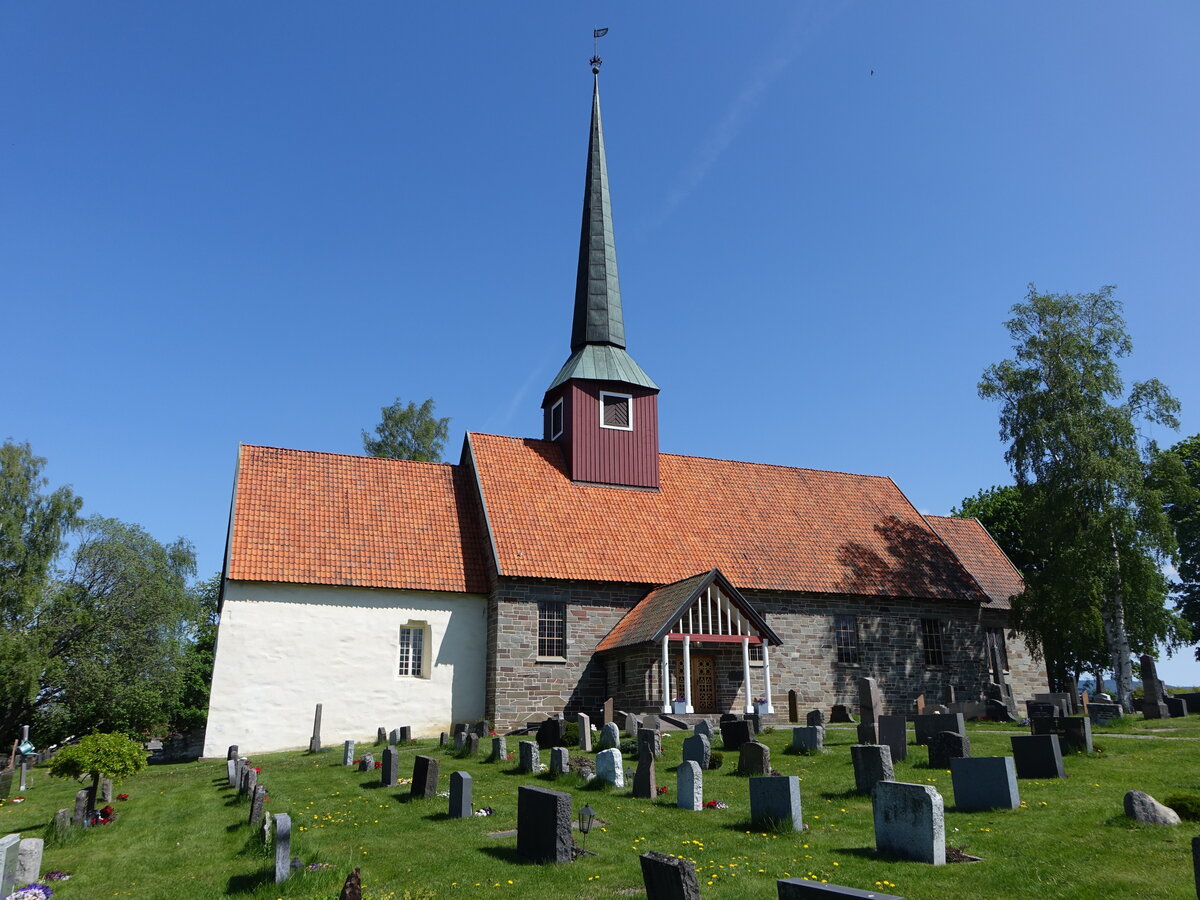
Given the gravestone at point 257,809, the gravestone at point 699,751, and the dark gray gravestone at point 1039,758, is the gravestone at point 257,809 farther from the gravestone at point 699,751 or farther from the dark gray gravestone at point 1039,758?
the dark gray gravestone at point 1039,758

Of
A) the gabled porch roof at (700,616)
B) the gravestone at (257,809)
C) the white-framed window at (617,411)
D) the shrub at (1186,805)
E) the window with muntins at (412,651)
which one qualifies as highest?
the white-framed window at (617,411)

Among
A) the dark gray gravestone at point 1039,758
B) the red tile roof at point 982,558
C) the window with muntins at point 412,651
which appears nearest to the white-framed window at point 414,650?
the window with muntins at point 412,651

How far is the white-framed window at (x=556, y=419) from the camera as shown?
29.7 m

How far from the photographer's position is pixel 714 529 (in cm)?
2809

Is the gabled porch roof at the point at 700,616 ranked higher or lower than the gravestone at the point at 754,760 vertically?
higher

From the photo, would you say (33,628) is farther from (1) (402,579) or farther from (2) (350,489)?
(1) (402,579)

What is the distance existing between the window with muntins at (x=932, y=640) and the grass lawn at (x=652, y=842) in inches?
495

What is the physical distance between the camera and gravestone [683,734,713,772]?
14297mm

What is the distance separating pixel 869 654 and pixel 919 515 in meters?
7.27

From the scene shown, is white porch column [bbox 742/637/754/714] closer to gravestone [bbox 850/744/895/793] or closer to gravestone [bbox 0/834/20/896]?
gravestone [bbox 850/744/895/793]

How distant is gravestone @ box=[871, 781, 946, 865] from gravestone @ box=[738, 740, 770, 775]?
4772 mm

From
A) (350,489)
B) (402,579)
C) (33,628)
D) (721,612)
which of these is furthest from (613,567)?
(33,628)

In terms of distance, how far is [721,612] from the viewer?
2341cm

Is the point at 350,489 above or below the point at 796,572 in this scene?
above
